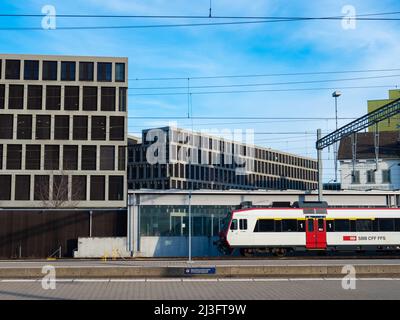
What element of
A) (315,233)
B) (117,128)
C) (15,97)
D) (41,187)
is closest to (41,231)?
(315,233)

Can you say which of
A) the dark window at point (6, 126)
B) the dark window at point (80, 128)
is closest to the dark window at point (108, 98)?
the dark window at point (80, 128)

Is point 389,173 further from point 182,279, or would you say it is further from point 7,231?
point 182,279

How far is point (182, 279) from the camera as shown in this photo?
61.7 feet

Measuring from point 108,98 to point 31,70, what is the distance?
1042cm

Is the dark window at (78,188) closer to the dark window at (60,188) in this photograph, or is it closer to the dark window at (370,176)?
the dark window at (60,188)

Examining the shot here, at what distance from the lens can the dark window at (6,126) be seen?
212 feet

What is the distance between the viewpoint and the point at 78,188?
210 feet

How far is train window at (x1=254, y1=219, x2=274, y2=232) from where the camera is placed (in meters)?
33.7

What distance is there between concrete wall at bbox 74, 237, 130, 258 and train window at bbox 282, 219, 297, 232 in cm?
1216

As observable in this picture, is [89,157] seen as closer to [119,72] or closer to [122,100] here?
[122,100]

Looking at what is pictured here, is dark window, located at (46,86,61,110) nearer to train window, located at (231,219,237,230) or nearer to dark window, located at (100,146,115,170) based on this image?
dark window, located at (100,146,115,170)

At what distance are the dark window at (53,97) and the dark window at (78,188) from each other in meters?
9.47
